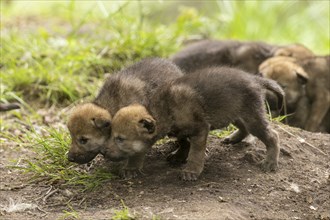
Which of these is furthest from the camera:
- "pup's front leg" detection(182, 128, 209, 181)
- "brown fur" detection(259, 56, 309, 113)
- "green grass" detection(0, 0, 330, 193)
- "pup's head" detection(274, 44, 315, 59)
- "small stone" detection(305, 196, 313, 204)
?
"pup's head" detection(274, 44, 315, 59)

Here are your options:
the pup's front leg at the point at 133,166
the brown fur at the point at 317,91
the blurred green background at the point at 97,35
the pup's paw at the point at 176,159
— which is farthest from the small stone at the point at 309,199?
the blurred green background at the point at 97,35

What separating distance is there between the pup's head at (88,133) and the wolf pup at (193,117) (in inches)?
4.9

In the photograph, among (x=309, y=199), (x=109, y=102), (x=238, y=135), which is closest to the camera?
(x=309, y=199)

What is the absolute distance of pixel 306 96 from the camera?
7.05 m

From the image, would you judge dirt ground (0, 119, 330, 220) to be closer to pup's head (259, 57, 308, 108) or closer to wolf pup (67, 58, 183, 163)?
wolf pup (67, 58, 183, 163)

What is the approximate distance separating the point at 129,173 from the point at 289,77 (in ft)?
9.61

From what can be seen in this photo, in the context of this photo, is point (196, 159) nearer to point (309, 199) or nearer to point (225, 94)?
point (225, 94)

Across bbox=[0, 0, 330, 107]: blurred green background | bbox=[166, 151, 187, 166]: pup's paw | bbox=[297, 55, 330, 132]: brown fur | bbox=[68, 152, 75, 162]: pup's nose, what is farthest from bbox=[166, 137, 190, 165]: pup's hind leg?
bbox=[297, 55, 330, 132]: brown fur

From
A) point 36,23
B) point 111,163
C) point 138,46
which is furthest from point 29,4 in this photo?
point 111,163

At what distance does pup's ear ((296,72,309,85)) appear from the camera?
6.79 meters

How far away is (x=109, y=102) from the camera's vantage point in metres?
5.03

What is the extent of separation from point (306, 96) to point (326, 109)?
28cm

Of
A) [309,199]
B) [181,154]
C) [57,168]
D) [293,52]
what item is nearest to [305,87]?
[293,52]

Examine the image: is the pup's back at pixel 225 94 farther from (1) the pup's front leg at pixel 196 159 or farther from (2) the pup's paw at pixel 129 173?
(2) the pup's paw at pixel 129 173
